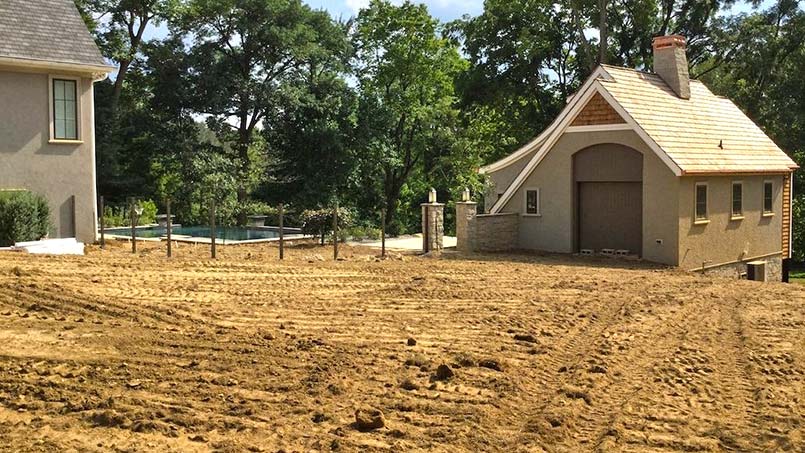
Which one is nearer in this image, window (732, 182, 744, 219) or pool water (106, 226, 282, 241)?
window (732, 182, 744, 219)

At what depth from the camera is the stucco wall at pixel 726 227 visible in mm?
20656

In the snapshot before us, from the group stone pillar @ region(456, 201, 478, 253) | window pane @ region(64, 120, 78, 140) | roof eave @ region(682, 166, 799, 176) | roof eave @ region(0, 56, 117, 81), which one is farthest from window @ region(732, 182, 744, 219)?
window pane @ region(64, 120, 78, 140)

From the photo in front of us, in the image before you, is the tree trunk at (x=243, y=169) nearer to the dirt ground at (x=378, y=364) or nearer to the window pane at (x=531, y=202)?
the window pane at (x=531, y=202)

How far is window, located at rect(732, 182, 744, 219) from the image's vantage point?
2281 cm

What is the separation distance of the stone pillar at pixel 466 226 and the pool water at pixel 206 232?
537cm

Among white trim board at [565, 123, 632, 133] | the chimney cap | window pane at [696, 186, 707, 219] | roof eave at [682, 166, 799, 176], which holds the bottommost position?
window pane at [696, 186, 707, 219]

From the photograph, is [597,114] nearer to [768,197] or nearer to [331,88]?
[768,197]

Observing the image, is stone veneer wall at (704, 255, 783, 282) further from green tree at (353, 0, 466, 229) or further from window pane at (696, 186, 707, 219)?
green tree at (353, 0, 466, 229)

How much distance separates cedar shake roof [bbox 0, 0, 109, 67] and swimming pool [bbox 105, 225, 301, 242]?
18.5ft

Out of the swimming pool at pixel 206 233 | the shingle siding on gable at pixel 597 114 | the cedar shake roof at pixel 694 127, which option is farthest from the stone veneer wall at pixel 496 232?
the swimming pool at pixel 206 233

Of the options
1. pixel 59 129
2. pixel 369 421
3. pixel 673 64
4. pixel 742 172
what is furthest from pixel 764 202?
pixel 369 421

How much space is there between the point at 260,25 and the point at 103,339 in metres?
23.5

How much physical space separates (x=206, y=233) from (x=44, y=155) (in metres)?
5.98

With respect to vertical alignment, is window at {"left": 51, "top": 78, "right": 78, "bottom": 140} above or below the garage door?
above
